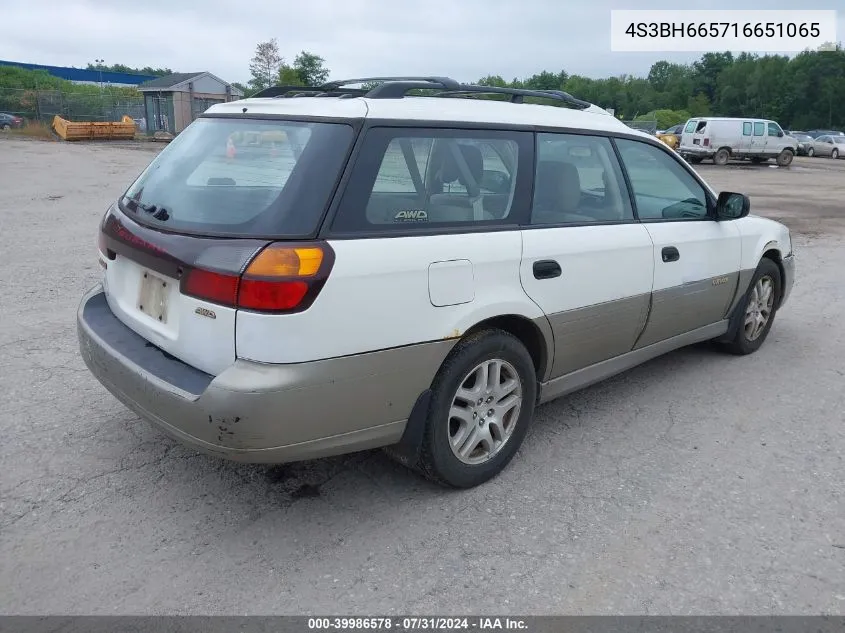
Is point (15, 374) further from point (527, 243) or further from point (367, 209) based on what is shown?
point (527, 243)

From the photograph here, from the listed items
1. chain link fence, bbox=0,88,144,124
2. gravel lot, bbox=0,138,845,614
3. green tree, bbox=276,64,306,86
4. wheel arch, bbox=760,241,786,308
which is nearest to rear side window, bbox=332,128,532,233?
gravel lot, bbox=0,138,845,614

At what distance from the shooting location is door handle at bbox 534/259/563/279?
3398 millimetres

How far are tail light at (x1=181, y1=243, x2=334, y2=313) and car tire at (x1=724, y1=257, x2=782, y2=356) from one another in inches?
141

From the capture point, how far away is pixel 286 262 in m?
2.59

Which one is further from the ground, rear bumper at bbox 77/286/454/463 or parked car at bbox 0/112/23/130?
parked car at bbox 0/112/23/130

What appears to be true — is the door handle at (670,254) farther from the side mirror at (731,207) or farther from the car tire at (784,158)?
the car tire at (784,158)

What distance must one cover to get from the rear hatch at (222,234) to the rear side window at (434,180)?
0.42 feet

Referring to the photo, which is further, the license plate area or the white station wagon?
the license plate area

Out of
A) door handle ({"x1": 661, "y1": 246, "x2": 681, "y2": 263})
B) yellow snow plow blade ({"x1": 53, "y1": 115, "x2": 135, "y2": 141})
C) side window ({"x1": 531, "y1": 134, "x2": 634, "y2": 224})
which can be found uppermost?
yellow snow plow blade ({"x1": 53, "y1": 115, "x2": 135, "y2": 141})

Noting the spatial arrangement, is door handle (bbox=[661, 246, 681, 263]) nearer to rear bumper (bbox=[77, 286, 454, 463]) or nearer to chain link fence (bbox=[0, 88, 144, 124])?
rear bumper (bbox=[77, 286, 454, 463])

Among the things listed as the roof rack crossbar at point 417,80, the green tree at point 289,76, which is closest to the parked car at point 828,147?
the green tree at point 289,76

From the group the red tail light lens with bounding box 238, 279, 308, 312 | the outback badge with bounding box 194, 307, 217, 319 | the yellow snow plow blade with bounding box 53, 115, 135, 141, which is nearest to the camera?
the red tail light lens with bounding box 238, 279, 308, 312

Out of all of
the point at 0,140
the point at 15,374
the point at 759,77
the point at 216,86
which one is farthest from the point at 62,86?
the point at 759,77
